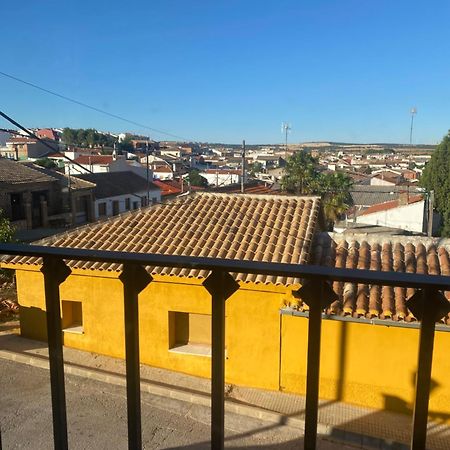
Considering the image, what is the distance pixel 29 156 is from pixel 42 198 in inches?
1371

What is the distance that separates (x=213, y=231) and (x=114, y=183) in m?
26.8

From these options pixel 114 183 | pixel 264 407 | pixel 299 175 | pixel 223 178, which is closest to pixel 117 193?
pixel 114 183

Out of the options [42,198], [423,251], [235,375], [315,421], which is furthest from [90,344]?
[42,198]

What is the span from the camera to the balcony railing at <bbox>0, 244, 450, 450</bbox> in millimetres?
1237

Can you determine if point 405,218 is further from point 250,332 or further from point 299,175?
point 250,332

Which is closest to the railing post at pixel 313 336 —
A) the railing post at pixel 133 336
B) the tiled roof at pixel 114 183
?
the railing post at pixel 133 336

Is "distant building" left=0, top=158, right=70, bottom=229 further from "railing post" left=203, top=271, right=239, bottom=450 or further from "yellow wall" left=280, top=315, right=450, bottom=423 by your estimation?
"railing post" left=203, top=271, right=239, bottom=450

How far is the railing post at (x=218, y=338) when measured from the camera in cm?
142

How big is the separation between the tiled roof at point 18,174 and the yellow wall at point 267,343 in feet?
66.6

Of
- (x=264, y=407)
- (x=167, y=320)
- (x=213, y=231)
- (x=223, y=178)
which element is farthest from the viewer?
(x=223, y=178)

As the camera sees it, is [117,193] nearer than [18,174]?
No

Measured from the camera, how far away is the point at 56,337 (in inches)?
64.2

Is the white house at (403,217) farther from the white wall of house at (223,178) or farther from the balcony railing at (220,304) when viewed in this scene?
the white wall of house at (223,178)

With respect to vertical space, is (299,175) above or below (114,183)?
above
